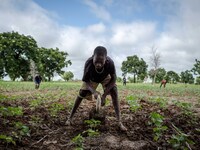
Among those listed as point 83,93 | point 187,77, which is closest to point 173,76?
point 187,77

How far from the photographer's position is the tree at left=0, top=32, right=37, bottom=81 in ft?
119

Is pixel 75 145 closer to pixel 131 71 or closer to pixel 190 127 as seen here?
pixel 190 127

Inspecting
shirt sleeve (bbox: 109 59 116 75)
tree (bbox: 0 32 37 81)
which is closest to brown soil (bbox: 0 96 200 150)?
shirt sleeve (bbox: 109 59 116 75)

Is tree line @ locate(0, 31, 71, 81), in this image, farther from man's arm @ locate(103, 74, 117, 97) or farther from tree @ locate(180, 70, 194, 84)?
tree @ locate(180, 70, 194, 84)

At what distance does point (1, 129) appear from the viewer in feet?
11.6

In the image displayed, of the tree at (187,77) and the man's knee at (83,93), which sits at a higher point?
the tree at (187,77)

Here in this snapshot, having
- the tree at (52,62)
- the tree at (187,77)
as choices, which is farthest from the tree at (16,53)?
the tree at (187,77)

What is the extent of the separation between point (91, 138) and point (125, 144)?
1.81 ft

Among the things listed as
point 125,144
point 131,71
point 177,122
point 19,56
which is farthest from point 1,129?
point 131,71

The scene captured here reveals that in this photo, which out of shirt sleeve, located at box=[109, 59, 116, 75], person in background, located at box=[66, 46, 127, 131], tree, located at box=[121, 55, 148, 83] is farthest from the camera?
tree, located at box=[121, 55, 148, 83]

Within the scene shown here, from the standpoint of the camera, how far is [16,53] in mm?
40000

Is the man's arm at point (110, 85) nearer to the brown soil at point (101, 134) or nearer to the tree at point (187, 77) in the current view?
the brown soil at point (101, 134)

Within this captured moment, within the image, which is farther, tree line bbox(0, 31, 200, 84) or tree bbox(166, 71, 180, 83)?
tree bbox(166, 71, 180, 83)

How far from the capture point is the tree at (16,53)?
3612cm
